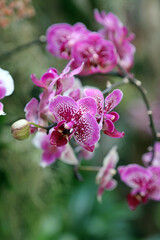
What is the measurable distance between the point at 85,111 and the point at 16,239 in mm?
570

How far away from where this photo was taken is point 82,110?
0.41m

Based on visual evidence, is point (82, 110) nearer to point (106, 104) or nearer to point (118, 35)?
point (106, 104)

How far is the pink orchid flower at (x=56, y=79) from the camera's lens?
43 cm

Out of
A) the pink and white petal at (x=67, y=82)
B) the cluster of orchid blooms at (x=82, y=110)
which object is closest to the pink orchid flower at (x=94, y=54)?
the cluster of orchid blooms at (x=82, y=110)

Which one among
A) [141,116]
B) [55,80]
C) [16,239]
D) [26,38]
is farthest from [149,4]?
[55,80]

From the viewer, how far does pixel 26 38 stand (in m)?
0.88

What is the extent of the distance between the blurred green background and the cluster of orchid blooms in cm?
16

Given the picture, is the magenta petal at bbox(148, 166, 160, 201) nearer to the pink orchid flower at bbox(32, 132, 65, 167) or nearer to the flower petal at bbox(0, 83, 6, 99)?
the pink orchid flower at bbox(32, 132, 65, 167)

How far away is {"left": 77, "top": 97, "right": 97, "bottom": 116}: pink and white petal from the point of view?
1.29 feet

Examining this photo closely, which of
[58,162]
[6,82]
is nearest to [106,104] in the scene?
[6,82]

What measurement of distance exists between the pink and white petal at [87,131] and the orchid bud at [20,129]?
0.06 meters

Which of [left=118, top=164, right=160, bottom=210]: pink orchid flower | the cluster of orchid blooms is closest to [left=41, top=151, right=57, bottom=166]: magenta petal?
the cluster of orchid blooms

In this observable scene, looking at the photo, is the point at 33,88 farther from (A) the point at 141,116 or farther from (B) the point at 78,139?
(A) the point at 141,116

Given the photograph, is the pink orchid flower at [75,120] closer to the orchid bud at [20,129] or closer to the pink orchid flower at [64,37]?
the orchid bud at [20,129]
